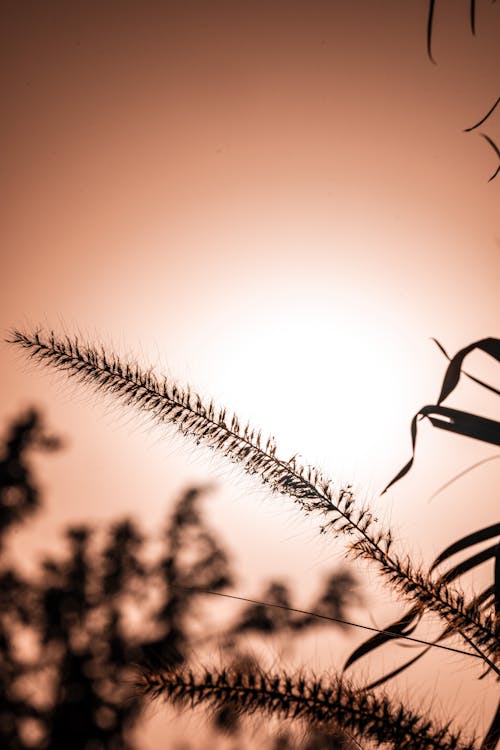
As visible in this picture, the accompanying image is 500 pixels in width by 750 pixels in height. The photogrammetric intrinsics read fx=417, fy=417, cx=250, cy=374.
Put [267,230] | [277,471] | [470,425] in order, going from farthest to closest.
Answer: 1. [267,230]
2. [470,425]
3. [277,471]

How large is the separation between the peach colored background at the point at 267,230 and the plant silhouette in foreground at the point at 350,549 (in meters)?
0.80

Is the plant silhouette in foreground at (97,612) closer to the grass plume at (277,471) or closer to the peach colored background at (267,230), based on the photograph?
the peach colored background at (267,230)

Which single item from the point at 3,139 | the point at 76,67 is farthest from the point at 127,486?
the point at 76,67

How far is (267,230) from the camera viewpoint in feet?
4.14

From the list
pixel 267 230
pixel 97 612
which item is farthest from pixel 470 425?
pixel 97 612

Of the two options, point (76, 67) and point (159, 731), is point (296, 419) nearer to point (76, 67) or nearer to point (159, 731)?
point (159, 731)

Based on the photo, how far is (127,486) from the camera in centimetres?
129

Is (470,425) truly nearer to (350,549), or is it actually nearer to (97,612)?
(350,549)

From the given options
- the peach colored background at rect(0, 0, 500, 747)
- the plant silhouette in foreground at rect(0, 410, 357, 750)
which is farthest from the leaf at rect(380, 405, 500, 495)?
the plant silhouette in foreground at rect(0, 410, 357, 750)

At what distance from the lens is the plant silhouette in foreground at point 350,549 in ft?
1.01

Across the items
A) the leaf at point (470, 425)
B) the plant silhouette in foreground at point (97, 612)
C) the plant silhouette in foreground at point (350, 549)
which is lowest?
the plant silhouette in foreground at point (97, 612)

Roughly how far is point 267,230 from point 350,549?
3.44 feet

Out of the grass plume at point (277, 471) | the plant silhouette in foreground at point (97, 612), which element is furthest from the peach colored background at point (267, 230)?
the grass plume at point (277, 471)

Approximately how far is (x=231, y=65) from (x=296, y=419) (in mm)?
1057
